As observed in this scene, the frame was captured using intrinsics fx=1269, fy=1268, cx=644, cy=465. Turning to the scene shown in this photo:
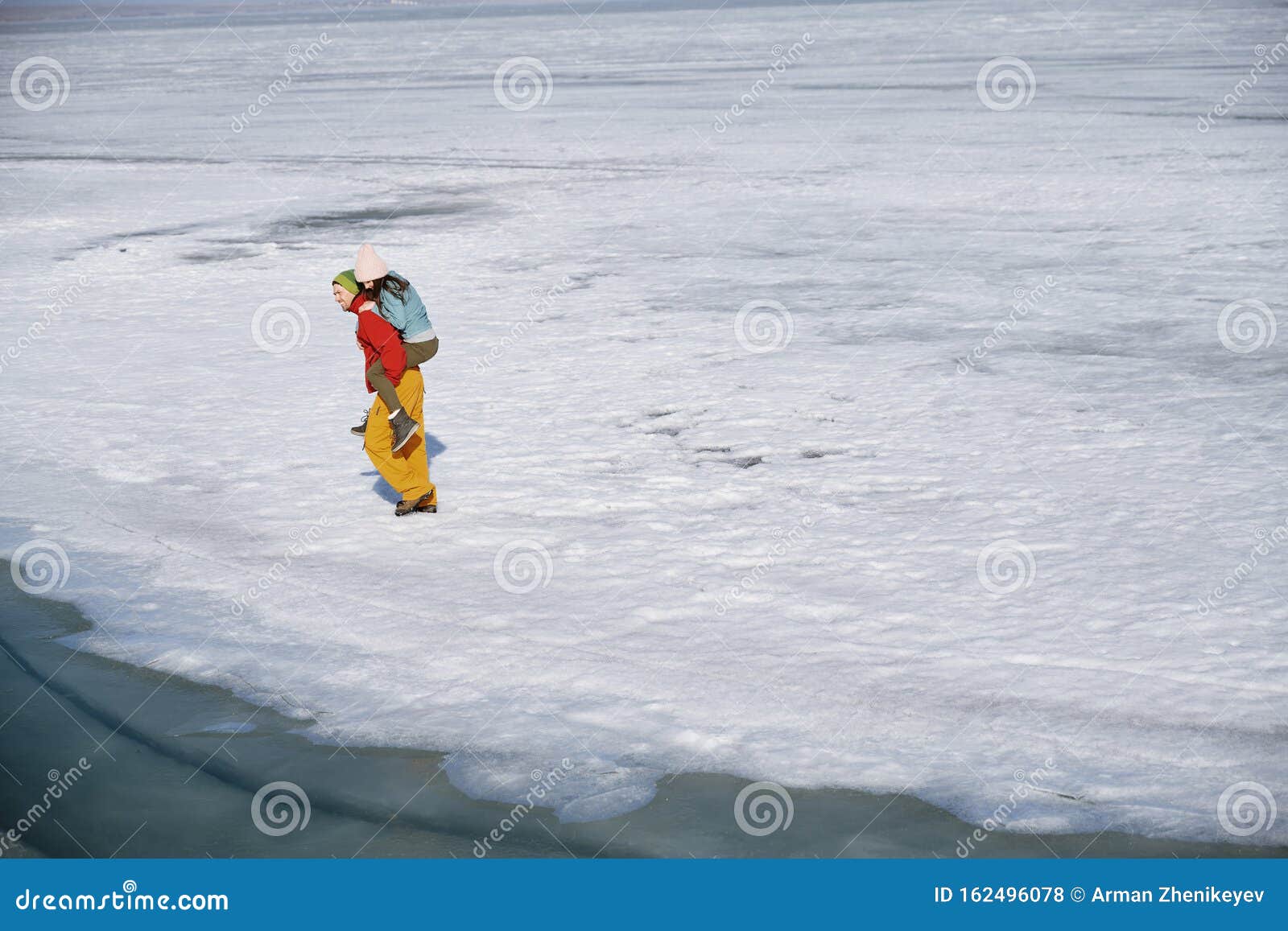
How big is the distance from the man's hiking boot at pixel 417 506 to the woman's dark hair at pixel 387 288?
0.90 metres

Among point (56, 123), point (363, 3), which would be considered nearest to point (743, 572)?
point (56, 123)

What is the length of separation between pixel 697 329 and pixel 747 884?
231 inches

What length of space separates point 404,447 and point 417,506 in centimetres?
33

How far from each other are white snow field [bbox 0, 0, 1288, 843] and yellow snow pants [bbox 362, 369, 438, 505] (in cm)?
26

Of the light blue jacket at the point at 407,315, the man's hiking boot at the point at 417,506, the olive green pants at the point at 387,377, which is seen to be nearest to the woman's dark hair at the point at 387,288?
the light blue jacket at the point at 407,315

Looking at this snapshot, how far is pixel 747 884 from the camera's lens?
3.21 m

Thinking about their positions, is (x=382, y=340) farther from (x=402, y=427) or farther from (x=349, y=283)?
(x=402, y=427)

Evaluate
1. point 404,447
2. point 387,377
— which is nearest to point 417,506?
point 404,447

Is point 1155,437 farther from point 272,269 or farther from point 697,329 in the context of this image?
point 272,269

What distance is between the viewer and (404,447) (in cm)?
542

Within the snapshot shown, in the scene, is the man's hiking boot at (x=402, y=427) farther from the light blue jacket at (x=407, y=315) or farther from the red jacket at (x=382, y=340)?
the light blue jacket at (x=407, y=315)

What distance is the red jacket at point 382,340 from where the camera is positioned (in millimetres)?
5207

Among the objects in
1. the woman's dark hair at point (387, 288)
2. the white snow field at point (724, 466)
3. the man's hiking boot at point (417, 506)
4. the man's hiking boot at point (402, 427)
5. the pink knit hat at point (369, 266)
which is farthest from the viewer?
the man's hiking boot at point (417, 506)

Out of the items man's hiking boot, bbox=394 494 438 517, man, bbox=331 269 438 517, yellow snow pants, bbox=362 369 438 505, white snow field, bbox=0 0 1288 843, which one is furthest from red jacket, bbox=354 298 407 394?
white snow field, bbox=0 0 1288 843
